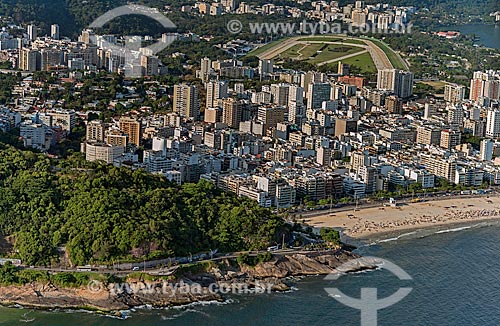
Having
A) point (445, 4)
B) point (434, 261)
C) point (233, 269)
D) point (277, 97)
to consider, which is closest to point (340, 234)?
point (434, 261)

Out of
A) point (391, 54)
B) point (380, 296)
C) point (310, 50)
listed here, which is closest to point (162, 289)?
point (380, 296)

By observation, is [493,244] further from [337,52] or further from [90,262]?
[337,52]

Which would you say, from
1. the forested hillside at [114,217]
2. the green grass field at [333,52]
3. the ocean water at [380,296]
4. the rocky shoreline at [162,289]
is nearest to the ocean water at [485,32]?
the green grass field at [333,52]

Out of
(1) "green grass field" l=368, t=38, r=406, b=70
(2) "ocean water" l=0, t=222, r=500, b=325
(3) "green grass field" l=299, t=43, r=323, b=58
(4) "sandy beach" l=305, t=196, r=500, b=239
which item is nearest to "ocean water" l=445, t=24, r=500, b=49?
(1) "green grass field" l=368, t=38, r=406, b=70

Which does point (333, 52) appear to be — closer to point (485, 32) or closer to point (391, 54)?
point (391, 54)

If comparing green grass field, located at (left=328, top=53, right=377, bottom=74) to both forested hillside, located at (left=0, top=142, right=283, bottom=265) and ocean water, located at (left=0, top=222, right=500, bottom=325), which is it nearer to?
ocean water, located at (left=0, top=222, right=500, bottom=325)
